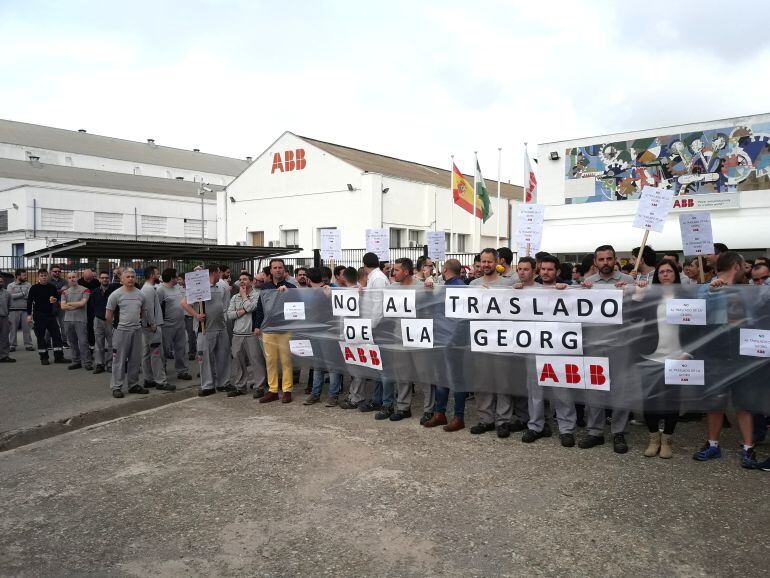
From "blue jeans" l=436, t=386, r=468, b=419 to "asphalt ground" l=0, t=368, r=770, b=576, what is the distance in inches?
11.5

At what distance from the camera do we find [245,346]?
935 cm

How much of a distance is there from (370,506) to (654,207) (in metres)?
4.90

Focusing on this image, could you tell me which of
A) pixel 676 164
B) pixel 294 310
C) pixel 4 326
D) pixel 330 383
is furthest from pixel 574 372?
pixel 676 164

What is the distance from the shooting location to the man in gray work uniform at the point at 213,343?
9.45m

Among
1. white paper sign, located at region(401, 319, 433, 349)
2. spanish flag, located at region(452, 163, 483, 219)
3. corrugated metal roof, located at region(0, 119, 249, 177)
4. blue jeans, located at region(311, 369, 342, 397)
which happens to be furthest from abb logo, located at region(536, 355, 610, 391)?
corrugated metal roof, located at region(0, 119, 249, 177)

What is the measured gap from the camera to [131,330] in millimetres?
9398

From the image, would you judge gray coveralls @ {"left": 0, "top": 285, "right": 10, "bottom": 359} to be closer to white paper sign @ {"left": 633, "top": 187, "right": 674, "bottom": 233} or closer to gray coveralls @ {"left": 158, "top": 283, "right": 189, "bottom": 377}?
gray coveralls @ {"left": 158, "top": 283, "right": 189, "bottom": 377}

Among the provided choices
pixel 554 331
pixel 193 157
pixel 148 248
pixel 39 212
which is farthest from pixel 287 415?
pixel 193 157

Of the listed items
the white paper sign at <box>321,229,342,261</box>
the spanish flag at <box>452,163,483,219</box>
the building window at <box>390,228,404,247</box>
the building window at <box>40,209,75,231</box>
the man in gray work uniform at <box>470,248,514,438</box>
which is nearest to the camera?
the man in gray work uniform at <box>470,248,514,438</box>

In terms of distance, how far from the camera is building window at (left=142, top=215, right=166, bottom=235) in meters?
46.3

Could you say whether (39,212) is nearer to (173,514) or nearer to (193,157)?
(193,157)

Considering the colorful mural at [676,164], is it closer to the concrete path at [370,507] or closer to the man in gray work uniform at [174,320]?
the concrete path at [370,507]

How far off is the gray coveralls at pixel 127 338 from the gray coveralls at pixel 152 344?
0.88 ft

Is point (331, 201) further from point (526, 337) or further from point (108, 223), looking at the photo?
point (526, 337)
